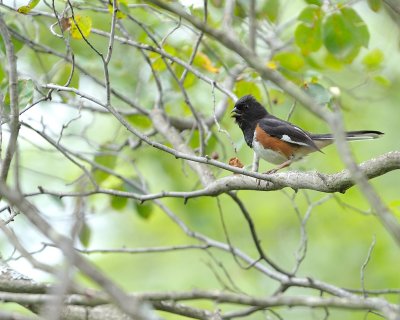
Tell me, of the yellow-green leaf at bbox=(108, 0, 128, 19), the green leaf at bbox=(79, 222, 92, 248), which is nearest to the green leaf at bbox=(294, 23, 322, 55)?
the yellow-green leaf at bbox=(108, 0, 128, 19)

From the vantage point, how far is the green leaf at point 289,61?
19.5 ft

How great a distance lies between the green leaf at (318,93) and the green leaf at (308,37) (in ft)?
2.51

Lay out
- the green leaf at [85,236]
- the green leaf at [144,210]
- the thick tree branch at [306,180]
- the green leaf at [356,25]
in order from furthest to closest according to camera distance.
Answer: the green leaf at [144,210] → the green leaf at [85,236] → the green leaf at [356,25] → the thick tree branch at [306,180]

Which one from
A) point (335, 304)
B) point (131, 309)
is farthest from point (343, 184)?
point (131, 309)

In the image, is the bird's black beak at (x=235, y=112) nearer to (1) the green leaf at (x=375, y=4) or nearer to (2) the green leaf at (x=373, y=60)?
(2) the green leaf at (x=373, y=60)

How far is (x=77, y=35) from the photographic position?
15.5 ft

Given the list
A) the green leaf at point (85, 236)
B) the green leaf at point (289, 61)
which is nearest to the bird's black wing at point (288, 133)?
the green leaf at point (289, 61)

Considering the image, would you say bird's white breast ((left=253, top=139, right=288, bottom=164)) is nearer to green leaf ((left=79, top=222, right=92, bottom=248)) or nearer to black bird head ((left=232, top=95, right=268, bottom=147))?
black bird head ((left=232, top=95, right=268, bottom=147))

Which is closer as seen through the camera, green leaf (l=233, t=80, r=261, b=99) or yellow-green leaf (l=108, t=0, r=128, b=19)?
yellow-green leaf (l=108, t=0, r=128, b=19)

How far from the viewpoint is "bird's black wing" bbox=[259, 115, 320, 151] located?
224 inches

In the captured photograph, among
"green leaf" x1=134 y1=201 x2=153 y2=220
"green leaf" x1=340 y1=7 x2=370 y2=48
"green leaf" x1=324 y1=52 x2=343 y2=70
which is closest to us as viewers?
"green leaf" x1=340 y1=7 x2=370 y2=48

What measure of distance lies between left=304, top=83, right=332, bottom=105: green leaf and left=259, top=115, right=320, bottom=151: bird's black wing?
666mm

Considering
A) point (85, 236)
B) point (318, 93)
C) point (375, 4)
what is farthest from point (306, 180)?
point (85, 236)

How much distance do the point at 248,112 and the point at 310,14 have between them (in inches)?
38.0
